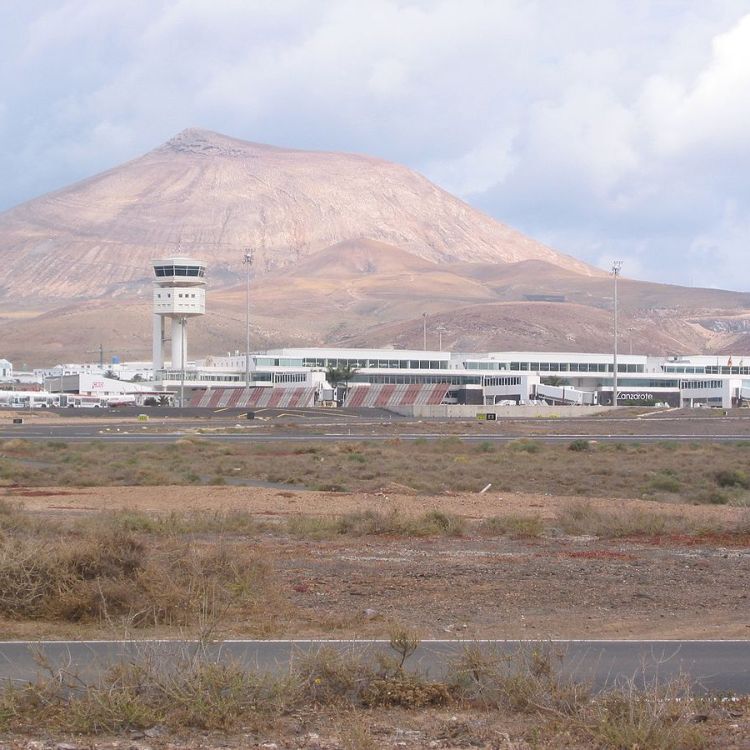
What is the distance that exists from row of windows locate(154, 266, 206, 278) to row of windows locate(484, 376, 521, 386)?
41.0 meters

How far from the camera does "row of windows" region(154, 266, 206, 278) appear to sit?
154750mm

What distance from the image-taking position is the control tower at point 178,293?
155 meters

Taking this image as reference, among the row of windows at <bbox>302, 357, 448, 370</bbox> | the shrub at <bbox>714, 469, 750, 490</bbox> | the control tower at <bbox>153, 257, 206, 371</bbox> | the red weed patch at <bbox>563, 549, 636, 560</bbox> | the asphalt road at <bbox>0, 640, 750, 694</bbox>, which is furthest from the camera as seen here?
the row of windows at <bbox>302, 357, 448, 370</bbox>

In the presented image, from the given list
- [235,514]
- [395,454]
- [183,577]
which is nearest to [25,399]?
[395,454]

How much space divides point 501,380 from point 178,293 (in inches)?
1757

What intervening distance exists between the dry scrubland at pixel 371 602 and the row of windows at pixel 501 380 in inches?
3986

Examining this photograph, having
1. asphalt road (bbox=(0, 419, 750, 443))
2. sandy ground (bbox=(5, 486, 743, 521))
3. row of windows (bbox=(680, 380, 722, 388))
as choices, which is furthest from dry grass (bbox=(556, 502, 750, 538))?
row of windows (bbox=(680, 380, 722, 388))

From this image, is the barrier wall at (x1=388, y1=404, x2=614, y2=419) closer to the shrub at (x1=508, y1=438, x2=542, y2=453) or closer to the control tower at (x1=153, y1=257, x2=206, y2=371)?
the shrub at (x1=508, y1=438, x2=542, y2=453)

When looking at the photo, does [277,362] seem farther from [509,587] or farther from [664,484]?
[509,587]

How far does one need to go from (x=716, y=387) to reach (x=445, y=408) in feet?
149

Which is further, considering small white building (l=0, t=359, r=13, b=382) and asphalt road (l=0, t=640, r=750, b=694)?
small white building (l=0, t=359, r=13, b=382)

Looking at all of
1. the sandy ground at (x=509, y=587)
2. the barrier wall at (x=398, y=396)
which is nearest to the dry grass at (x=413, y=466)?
the sandy ground at (x=509, y=587)

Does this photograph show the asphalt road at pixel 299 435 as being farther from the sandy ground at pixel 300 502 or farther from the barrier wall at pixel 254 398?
the barrier wall at pixel 254 398

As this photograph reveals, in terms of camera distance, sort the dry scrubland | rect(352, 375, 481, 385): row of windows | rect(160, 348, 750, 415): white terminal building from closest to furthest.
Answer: the dry scrubland, rect(160, 348, 750, 415): white terminal building, rect(352, 375, 481, 385): row of windows
